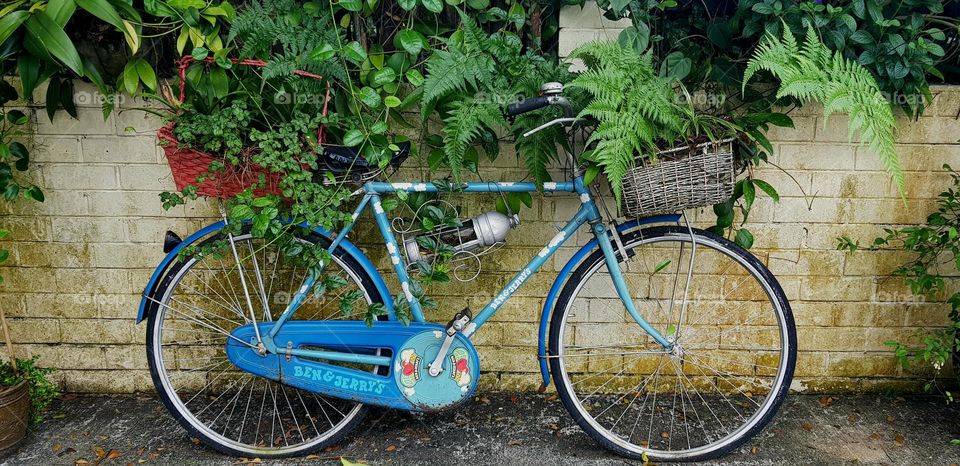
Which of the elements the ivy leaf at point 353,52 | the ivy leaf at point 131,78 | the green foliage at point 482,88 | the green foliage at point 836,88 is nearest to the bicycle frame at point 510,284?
the green foliage at point 482,88

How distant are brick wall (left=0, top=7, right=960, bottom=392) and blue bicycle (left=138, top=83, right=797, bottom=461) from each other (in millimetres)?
198

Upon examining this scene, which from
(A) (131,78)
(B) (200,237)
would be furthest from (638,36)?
(A) (131,78)

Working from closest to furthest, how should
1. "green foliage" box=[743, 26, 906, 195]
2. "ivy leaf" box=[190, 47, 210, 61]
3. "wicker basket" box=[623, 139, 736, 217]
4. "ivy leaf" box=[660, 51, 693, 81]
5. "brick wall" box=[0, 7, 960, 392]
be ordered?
"green foliage" box=[743, 26, 906, 195] < "wicker basket" box=[623, 139, 736, 217] < "ivy leaf" box=[190, 47, 210, 61] < "ivy leaf" box=[660, 51, 693, 81] < "brick wall" box=[0, 7, 960, 392]

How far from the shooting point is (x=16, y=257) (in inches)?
119

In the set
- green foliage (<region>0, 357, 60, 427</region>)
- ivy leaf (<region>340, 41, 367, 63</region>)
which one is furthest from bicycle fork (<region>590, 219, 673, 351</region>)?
green foliage (<region>0, 357, 60, 427</region>)

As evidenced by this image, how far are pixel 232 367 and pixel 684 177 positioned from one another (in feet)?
7.11

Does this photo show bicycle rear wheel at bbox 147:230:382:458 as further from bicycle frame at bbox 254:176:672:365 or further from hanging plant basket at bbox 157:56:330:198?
hanging plant basket at bbox 157:56:330:198

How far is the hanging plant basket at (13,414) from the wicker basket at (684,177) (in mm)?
2467

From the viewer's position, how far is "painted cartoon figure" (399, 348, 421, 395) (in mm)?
2559

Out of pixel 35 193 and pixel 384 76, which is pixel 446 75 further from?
pixel 35 193

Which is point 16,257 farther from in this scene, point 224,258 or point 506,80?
point 506,80

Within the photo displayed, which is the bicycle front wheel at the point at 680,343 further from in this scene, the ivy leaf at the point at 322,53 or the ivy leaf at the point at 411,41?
the ivy leaf at the point at 322,53

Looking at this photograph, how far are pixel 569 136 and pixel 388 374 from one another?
45.0 inches

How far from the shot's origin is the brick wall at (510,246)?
2.92m
